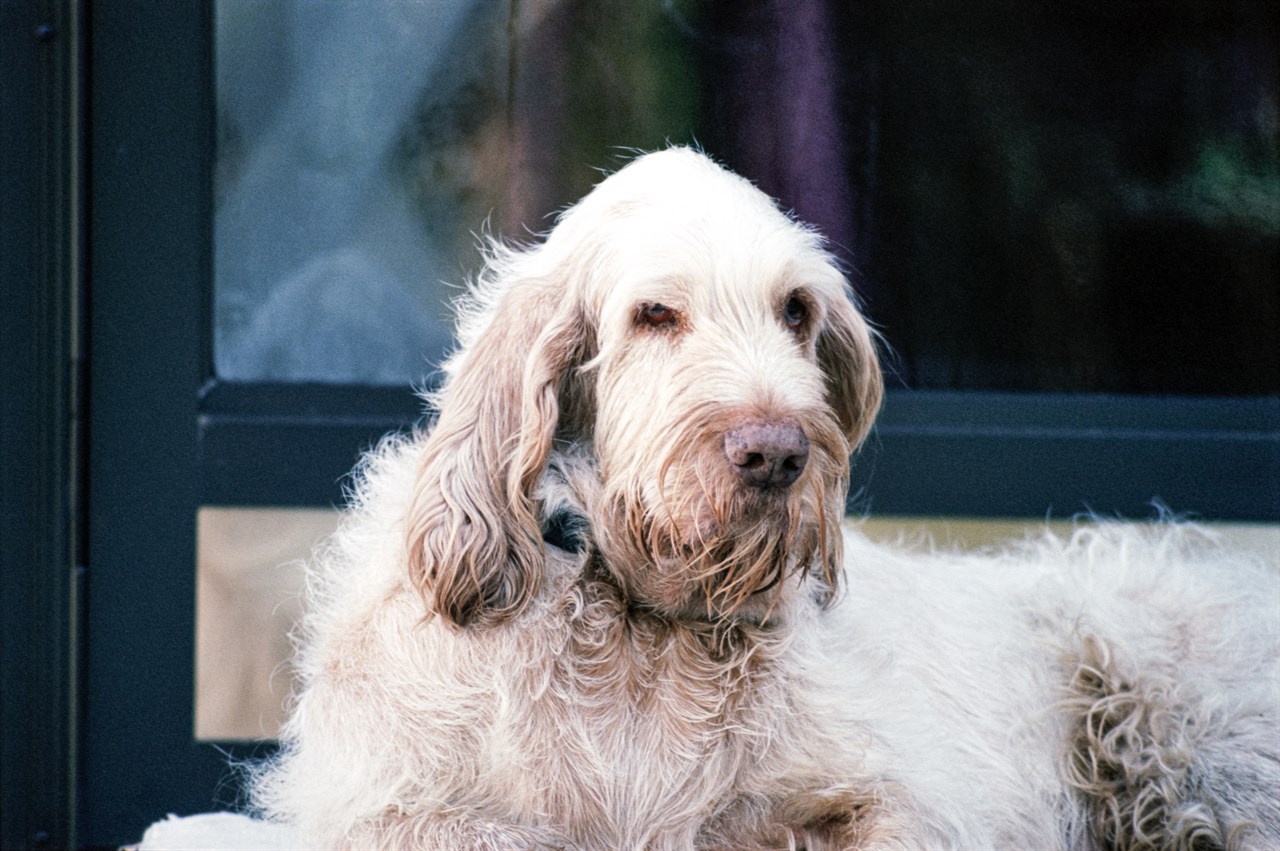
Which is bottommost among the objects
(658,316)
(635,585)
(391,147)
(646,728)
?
(646,728)

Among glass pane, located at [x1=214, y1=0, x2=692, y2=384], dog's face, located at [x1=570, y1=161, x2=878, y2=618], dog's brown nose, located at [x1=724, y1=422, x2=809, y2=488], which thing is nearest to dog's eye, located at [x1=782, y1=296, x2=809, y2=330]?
dog's face, located at [x1=570, y1=161, x2=878, y2=618]

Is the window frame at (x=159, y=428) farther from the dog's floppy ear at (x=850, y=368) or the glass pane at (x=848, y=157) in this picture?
the dog's floppy ear at (x=850, y=368)

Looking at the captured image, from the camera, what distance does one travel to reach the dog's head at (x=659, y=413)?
175 cm

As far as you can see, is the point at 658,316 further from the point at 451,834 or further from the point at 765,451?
the point at 451,834

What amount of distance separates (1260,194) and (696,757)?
9.14ft

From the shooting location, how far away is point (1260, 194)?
12.6 feet

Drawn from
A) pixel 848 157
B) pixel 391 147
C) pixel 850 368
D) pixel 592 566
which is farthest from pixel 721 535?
pixel 391 147

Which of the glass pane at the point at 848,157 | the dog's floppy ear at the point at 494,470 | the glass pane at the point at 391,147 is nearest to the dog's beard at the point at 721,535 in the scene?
the dog's floppy ear at the point at 494,470

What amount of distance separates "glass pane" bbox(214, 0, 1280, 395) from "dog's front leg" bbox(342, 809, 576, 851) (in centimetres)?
156

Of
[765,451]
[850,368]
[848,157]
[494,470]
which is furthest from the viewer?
[848,157]

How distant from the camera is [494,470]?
6.36 ft

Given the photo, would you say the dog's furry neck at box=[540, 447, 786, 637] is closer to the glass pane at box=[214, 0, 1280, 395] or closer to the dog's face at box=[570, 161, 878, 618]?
the dog's face at box=[570, 161, 878, 618]

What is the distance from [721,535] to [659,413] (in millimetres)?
185

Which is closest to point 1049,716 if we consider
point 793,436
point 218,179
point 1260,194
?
point 793,436
